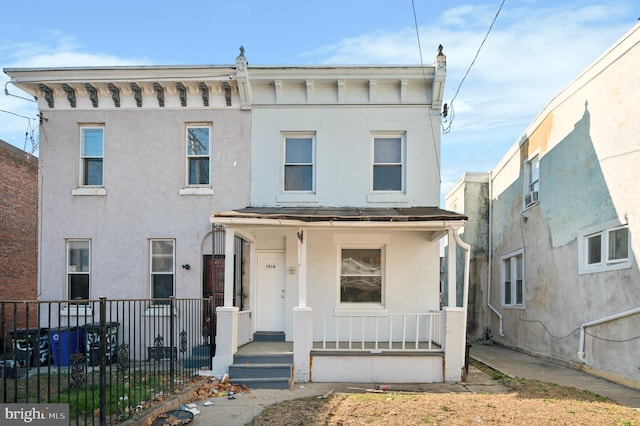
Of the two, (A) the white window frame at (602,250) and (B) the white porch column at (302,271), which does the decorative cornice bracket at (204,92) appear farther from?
(A) the white window frame at (602,250)

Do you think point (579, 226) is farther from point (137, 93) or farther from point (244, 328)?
point (137, 93)

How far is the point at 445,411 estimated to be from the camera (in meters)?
7.30

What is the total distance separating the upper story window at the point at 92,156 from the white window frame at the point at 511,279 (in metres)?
11.8

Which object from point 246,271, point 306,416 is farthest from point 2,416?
point 246,271

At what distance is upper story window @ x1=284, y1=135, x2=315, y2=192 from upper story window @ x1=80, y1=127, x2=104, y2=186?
461 centimetres

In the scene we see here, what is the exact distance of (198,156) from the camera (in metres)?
12.4

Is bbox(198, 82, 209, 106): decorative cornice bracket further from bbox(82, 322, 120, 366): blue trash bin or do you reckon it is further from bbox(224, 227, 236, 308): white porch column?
bbox(82, 322, 120, 366): blue trash bin

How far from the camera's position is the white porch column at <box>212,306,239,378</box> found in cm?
977

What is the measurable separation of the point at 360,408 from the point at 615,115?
293 inches

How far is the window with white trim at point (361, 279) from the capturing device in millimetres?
12000

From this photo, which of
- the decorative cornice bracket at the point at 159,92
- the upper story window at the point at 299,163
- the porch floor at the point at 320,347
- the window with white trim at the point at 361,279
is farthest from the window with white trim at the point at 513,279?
the decorative cornice bracket at the point at 159,92

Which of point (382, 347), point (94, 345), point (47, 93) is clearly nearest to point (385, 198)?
point (382, 347)

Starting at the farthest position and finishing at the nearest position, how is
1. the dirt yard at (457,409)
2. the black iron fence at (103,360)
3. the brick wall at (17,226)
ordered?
the brick wall at (17,226), the dirt yard at (457,409), the black iron fence at (103,360)

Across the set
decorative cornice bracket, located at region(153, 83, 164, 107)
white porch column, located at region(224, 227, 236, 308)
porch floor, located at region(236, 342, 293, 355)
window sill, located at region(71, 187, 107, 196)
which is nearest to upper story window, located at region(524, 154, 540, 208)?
porch floor, located at region(236, 342, 293, 355)
